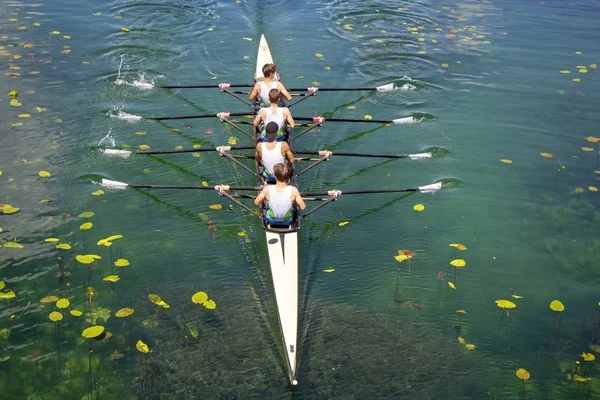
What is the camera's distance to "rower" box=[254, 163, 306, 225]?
841 cm

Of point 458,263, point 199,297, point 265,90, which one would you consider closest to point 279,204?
point 199,297

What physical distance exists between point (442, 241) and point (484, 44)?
34.6 ft

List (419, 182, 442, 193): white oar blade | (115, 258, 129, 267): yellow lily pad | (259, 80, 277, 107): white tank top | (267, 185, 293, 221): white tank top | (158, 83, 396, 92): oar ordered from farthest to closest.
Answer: (158, 83, 396, 92): oar
(259, 80, 277, 107): white tank top
(419, 182, 442, 193): white oar blade
(115, 258, 129, 267): yellow lily pad
(267, 185, 293, 221): white tank top

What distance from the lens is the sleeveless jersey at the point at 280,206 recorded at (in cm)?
853


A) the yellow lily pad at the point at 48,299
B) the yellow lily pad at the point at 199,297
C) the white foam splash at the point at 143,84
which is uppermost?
the white foam splash at the point at 143,84

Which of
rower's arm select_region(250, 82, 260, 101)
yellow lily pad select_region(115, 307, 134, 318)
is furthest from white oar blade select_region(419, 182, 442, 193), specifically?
yellow lily pad select_region(115, 307, 134, 318)

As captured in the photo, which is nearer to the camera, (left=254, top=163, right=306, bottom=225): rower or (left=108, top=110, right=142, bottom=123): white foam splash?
(left=254, top=163, right=306, bottom=225): rower

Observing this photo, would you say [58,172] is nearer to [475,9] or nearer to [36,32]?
[36,32]

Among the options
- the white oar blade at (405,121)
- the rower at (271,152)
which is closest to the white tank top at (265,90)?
the rower at (271,152)

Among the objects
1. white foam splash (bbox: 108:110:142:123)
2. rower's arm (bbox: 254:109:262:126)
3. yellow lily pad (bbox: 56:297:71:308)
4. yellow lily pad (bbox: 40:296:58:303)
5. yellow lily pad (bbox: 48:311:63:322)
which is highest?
rower's arm (bbox: 254:109:262:126)

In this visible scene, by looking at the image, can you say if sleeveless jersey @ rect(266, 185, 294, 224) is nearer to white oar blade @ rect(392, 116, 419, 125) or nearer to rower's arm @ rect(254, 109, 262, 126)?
rower's arm @ rect(254, 109, 262, 126)

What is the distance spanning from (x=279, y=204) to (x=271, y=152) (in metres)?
1.30

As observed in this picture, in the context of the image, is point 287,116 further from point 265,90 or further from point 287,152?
point 265,90

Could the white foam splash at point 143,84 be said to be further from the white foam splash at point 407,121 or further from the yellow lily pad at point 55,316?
the yellow lily pad at point 55,316
